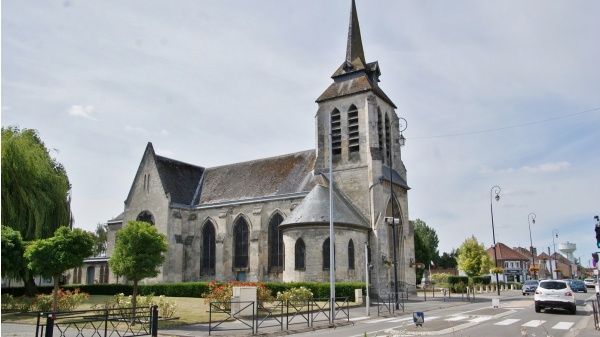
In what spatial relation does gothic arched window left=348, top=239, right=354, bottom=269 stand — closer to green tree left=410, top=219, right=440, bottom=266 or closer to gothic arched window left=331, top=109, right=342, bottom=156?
gothic arched window left=331, top=109, right=342, bottom=156

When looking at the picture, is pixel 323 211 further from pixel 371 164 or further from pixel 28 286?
pixel 28 286

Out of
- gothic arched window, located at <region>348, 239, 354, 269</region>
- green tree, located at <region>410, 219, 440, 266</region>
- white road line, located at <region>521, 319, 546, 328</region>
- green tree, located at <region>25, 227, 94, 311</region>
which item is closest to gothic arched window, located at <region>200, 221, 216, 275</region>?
gothic arched window, located at <region>348, 239, 354, 269</region>

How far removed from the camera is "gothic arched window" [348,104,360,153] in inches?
1377

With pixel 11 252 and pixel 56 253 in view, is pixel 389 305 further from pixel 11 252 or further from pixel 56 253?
pixel 11 252

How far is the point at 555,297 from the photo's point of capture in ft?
64.2

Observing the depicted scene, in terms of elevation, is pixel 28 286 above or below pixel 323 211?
below

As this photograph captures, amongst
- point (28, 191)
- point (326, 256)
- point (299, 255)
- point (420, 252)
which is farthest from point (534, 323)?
point (420, 252)

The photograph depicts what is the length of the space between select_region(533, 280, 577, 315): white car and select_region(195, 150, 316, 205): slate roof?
677 inches

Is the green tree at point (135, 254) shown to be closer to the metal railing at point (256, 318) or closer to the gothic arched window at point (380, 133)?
the metal railing at point (256, 318)

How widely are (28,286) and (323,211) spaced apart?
1711cm

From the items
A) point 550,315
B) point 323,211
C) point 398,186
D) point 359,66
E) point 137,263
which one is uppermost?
point 359,66

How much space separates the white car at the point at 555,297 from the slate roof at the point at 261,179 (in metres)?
17.2

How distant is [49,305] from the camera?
1944 cm

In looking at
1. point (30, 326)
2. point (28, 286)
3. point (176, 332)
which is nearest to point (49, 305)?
point (30, 326)
